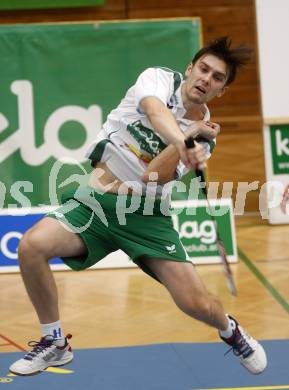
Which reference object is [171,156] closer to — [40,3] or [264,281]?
[264,281]

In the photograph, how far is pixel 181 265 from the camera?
14.7 feet

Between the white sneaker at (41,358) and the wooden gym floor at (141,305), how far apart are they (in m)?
1.24

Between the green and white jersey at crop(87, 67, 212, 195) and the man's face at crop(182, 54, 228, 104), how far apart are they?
96mm

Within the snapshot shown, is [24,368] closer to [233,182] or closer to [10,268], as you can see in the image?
[10,268]

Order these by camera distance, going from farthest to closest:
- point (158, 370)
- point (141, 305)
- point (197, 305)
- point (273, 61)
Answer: point (273, 61) < point (141, 305) < point (158, 370) < point (197, 305)

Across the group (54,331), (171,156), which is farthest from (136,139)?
(54,331)

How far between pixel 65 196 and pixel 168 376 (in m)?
1.27

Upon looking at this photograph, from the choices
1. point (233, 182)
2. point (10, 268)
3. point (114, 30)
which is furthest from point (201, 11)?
point (10, 268)

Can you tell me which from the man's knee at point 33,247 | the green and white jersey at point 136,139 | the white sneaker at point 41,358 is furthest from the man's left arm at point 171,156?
the white sneaker at point 41,358

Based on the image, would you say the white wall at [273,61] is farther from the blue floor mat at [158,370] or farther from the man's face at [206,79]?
the man's face at [206,79]

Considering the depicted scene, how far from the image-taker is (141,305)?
22.4 ft

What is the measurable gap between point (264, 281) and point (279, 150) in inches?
88.5

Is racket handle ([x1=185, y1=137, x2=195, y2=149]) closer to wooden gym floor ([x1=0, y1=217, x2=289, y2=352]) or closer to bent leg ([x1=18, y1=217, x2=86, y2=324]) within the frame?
bent leg ([x1=18, y1=217, x2=86, y2=324])

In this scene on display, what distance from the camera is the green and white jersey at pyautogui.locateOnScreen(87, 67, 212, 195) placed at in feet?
14.7
